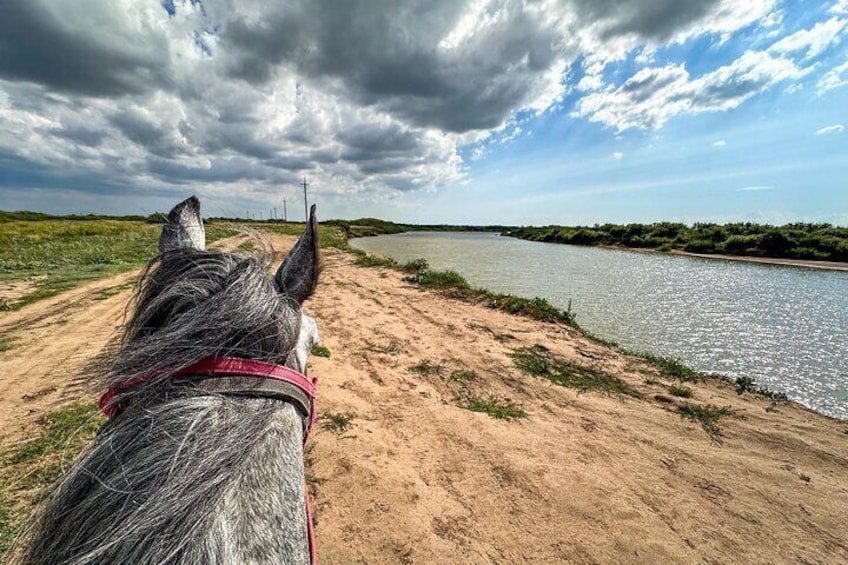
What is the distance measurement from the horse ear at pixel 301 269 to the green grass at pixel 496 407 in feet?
9.81

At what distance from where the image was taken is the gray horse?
72 centimetres

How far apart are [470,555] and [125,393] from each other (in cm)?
225

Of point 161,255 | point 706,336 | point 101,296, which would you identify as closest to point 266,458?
point 161,255

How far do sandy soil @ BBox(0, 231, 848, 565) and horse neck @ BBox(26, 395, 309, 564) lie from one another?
0.29m

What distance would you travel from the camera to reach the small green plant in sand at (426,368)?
476cm

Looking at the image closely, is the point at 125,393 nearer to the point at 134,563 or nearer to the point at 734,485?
the point at 134,563

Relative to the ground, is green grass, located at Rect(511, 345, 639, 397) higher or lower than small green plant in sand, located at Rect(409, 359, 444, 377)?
higher

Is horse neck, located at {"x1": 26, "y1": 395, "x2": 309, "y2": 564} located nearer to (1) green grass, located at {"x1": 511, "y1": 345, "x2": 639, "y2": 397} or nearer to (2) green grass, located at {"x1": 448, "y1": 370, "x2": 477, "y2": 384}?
(2) green grass, located at {"x1": 448, "y1": 370, "x2": 477, "y2": 384}

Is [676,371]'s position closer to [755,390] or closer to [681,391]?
[681,391]

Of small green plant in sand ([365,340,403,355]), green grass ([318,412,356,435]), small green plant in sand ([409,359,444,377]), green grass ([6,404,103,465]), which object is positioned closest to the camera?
green grass ([6,404,103,465])

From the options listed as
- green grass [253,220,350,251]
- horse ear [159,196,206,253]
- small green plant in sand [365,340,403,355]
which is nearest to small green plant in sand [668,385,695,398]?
small green plant in sand [365,340,403,355]

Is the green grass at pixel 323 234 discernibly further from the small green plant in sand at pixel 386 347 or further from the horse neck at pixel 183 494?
the small green plant in sand at pixel 386 347

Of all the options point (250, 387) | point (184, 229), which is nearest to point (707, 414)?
point (250, 387)

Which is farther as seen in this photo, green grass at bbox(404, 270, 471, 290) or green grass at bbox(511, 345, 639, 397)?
green grass at bbox(404, 270, 471, 290)
